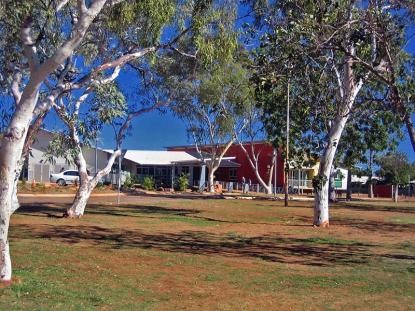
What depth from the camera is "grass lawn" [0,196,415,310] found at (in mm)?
9859

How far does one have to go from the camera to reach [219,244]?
57.8 feet

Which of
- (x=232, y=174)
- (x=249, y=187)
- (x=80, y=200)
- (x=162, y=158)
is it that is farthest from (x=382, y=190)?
(x=80, y=200)

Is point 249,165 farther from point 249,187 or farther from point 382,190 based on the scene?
point 382,190

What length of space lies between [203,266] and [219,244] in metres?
4.30

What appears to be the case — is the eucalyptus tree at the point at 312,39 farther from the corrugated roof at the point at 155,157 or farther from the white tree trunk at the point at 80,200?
the corrugated roof at the point at 155,157

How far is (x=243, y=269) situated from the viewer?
13.2 m

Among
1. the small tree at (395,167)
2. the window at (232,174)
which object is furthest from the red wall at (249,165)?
the small tree at (395,167)

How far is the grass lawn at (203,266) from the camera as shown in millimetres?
9859

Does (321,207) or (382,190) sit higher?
(382,190)

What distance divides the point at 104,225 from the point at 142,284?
35.7 feet

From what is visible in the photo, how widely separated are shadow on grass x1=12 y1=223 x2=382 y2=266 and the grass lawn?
0.09 feet

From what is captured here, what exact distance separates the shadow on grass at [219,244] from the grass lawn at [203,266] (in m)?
0.03

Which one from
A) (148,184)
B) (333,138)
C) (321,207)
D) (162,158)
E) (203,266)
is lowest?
(203,266)

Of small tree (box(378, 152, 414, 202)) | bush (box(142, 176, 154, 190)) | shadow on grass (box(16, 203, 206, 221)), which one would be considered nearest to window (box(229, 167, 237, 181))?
small tree (box(378, 152, 414, 202))
